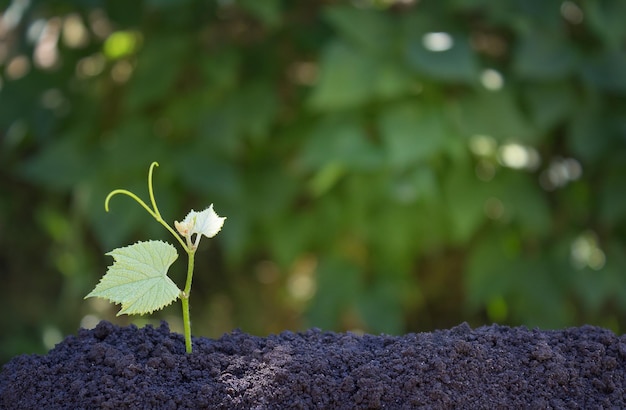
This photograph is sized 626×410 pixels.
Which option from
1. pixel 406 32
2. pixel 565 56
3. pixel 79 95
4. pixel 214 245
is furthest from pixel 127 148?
pixel 565 56

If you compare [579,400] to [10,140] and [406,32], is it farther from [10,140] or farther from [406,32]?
[10,140]

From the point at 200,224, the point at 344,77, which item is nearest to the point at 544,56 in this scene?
the point at 344,77

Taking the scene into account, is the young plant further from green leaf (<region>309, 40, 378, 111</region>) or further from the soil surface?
green leaf (<region>309, 40, 378, 111</region>)

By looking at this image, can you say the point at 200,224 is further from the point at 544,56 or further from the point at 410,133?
the point at 544,56

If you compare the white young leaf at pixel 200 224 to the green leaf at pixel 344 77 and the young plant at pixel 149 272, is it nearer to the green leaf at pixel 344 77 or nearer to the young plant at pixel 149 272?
the young plant at pixel 149 272

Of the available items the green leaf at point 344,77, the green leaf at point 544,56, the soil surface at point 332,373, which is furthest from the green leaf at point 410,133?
the soil surface at point 332,373

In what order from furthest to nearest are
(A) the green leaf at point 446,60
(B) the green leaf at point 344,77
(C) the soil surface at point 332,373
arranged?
1. (B) the green leaf at point 344,77
2. (A) the green leaf at point 446,60
3. (C) the soil surface at point 332,373

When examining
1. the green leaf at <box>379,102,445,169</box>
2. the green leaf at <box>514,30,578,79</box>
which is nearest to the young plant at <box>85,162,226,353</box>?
the green leaf at <box>379,102,445,169</box>
